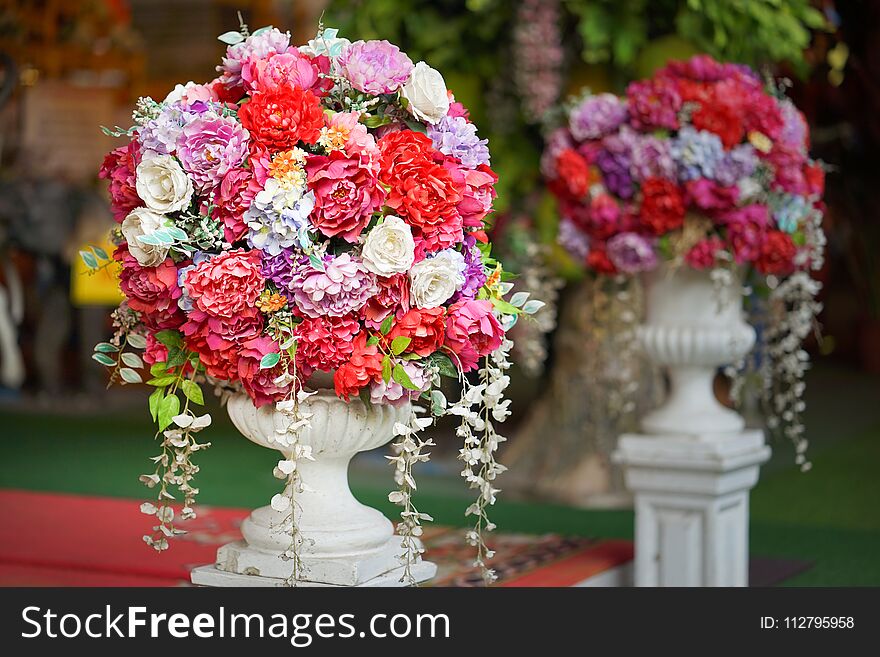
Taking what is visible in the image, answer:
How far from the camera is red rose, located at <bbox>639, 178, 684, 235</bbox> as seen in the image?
112 inches

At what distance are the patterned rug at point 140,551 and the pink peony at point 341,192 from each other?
99cm

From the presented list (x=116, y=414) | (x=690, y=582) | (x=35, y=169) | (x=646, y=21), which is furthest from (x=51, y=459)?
(x=690, y=582)

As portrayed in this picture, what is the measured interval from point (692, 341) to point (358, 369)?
1.49 meters

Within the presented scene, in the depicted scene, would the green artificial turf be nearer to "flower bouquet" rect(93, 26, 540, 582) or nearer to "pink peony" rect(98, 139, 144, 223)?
"flower bouquet" rect(93, 26, 540, 582)

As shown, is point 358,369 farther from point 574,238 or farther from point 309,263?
point 574,238

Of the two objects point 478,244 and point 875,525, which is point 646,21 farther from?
point 478,244

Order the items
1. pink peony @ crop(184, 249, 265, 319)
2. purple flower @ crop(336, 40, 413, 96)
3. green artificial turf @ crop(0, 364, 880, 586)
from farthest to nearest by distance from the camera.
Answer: green artificial turf @ crop(0, 364, 880, 586)
purple flower @ crop(336, 40, 413, 96)
pink peony @ crop(184, 249, 265, 319)

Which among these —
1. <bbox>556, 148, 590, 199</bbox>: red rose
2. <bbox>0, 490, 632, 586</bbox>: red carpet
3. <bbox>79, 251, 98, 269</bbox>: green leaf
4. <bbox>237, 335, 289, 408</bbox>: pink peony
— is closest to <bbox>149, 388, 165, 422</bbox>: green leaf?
<bbox>237, 335, 289, 408</bbox>: pink peony

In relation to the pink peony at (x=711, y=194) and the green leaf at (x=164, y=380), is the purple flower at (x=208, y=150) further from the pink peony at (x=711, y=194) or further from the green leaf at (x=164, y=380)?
the pink peony at (x=711, y=194)

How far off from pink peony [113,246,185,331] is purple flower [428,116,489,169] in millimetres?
401

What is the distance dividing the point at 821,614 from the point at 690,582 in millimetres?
679

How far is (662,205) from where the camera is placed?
285 centimetres

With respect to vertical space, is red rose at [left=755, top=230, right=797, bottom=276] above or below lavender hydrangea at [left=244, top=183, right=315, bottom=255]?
above

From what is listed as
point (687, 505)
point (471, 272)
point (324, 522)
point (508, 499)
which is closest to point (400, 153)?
point (471, 272)
